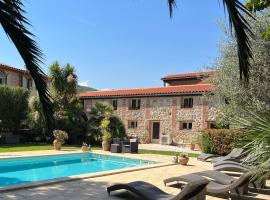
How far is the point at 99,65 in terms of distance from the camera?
19516 mm

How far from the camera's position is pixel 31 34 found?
3.31 meters

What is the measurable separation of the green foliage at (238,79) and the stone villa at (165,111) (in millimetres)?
10851

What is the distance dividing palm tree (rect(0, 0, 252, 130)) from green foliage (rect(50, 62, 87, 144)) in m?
22.8

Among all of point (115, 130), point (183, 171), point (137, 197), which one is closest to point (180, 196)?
point (137, 197)

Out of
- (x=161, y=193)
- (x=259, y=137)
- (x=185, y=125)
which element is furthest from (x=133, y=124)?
(x=259, y=137)

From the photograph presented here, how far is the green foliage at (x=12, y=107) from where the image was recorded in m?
26.6

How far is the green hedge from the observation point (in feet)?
63.2

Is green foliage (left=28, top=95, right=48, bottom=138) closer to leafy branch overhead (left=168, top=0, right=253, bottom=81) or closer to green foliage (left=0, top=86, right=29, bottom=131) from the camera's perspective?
green foliage (left=0, top=86, right=29, bottom=131)

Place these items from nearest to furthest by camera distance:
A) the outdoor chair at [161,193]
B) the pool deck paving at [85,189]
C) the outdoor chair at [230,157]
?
the outdoor chair at [161,193] < the pool deck paving at [85,189] < the outdoor chair at [230,157]

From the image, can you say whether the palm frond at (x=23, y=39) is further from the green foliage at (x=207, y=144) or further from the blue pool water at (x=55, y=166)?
the green foliage at (x=207, y=144)

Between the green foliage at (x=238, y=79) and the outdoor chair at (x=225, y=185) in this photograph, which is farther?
the green foliage at (x=238, y=79)

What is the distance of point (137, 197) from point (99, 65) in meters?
12.7

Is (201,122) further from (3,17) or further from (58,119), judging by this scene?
(3,17)

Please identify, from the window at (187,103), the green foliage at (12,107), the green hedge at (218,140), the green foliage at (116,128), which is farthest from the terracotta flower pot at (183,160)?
the green foliage at (12,107)
